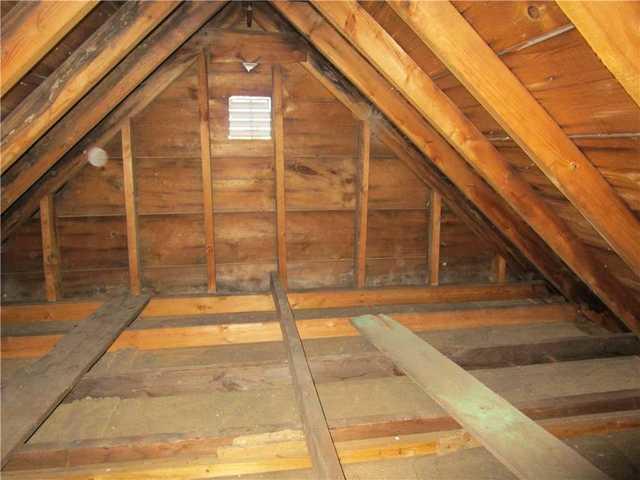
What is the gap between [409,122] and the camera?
7.79ft

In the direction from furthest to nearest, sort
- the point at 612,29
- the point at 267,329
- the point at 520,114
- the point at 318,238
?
the point at 318,238 → the point at 267,329 → the point at 520,114 → the point at 612,29

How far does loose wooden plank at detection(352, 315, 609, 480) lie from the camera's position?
1.17 meters

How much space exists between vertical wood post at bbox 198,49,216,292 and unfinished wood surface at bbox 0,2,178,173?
1.13m

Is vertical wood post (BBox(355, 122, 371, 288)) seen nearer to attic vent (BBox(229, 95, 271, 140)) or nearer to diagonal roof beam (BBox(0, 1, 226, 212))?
attic vent (BBox(229, 95, 271, 140))

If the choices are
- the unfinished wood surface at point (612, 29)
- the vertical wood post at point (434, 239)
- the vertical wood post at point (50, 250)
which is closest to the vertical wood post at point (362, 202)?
the vertical wood post at point (434, 239)

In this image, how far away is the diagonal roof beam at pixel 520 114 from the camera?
139 centimetres

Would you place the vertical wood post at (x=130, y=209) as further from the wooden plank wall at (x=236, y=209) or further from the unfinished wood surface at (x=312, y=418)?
the unfinished wood surface at (x=312, y=418)

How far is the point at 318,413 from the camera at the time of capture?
132 cm

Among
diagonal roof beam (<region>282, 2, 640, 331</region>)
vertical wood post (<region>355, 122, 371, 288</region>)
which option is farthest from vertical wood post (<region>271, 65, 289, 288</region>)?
diagonal roof beam (<region>282, 2, 640, 331</region>)

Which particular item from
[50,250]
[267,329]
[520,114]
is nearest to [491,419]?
[520,114]

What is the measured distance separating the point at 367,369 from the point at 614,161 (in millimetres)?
1353

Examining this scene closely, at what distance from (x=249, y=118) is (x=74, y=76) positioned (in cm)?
156

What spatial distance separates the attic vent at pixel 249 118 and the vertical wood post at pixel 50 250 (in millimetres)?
A: 1438

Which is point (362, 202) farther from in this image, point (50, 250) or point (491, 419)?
point (50, 250)
